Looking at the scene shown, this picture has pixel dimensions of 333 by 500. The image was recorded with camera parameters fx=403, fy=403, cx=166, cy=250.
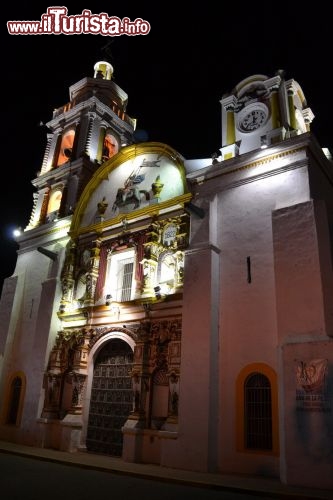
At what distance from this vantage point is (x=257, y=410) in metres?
10.0

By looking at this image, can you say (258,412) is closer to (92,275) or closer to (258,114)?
(92,275)

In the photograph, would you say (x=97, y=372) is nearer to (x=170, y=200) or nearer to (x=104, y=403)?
(x=104, y=403)

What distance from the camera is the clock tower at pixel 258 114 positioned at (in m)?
13.4

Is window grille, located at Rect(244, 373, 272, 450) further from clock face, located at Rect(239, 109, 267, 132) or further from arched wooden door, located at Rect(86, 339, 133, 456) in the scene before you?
clock face, located at Rect(239, 109, 267, 132)

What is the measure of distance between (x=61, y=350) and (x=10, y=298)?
4297 millimetres

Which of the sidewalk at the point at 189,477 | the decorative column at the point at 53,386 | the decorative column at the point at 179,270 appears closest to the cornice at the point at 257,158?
the decorative column at the point at 179,270

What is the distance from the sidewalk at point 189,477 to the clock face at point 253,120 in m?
10.6

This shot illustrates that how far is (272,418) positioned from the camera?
9656 mm

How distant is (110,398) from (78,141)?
1269 cm

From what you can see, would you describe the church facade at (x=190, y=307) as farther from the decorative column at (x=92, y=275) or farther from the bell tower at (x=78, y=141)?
the bell tower at (x=78, y=141)

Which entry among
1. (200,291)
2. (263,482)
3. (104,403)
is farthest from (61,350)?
(263,482)

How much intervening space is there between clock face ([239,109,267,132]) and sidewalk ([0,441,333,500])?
10625mm

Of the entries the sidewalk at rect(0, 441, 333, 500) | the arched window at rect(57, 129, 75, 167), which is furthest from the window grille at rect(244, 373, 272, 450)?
the arched window at rect(57, 129, 75, 167)

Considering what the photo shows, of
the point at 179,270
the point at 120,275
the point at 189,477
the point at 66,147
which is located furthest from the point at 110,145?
the point at 189,477
